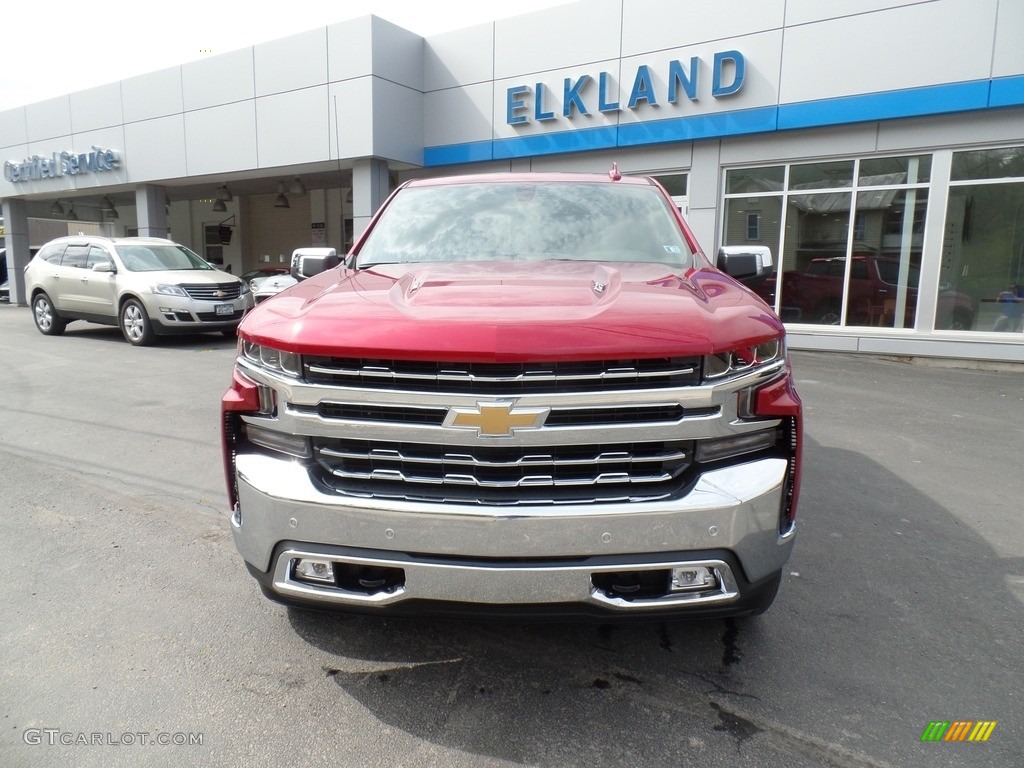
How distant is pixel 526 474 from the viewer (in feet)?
6.91

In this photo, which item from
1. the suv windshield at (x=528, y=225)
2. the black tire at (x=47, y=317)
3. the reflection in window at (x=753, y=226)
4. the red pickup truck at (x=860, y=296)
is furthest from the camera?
the black tire at (x=47, y=317)

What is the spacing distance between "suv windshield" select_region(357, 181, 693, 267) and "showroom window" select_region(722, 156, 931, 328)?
9.17m

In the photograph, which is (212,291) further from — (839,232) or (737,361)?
(737,361)

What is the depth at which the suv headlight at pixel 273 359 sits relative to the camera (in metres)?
2.19

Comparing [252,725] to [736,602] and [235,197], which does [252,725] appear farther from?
[235,197]

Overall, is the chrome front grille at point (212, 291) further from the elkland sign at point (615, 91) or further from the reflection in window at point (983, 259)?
the reflection in window at point (983, 259)

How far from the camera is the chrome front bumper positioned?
2.00m

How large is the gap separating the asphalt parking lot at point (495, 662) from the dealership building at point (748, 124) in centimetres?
789

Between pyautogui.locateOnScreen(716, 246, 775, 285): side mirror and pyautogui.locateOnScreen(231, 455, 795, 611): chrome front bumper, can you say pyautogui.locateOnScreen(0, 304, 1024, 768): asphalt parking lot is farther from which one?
pyautogui.locateOnScreen(716, 246, 775, 285): side mirror

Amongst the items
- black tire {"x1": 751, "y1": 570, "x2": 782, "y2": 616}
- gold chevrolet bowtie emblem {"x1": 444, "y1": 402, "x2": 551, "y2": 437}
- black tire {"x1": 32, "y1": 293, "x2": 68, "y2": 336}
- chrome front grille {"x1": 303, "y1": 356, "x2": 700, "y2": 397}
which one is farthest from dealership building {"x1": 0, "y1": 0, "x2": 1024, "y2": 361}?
black tire {"x1": 751, "y1": 570, "x2": 782, "y2": 616}

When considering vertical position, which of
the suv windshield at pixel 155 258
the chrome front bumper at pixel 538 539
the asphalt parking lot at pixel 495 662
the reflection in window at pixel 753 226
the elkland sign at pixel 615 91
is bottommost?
the asphalt parking lot at pixel 495 662

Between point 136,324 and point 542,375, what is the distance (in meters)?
11.3

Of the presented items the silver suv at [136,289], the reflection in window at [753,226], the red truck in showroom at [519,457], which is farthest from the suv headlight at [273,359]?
the reflection in window at [753,226]

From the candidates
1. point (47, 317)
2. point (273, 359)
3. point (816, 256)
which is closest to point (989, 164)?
point (816, 256)
